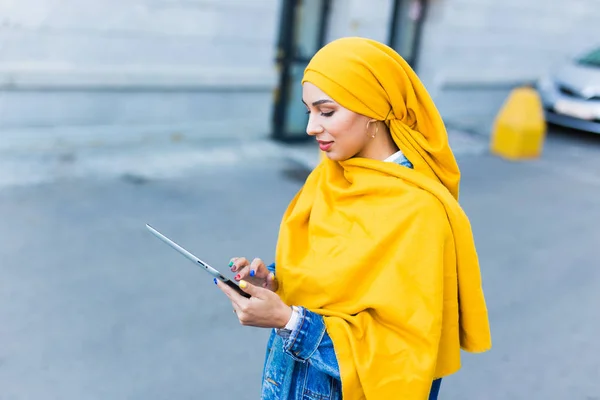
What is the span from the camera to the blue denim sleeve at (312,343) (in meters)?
1.41

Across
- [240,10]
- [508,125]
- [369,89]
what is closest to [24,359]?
[369,89]

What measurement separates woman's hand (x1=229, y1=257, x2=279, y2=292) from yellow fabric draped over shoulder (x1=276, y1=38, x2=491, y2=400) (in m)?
0.06

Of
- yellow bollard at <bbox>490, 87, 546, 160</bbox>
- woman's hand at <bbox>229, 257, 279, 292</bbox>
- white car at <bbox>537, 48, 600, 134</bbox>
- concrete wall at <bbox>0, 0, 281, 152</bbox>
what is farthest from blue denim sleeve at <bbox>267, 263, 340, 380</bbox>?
white car at <bbox>537, 48, 600, 134</bbox>

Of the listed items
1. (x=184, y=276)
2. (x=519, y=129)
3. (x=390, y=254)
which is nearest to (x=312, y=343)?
(x=390, y=254)

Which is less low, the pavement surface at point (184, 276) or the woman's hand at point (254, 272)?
the woman's hand at point (254, 272)

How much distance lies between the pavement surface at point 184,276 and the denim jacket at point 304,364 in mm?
1436

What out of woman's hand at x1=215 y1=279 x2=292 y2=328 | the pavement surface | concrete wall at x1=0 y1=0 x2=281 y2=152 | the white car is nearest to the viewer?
woman's hand at x1=215 y1=279 x2=292 y2=328

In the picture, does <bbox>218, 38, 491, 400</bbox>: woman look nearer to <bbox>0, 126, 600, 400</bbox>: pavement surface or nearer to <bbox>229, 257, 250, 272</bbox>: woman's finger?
<bbox>229, 257, 250, 272</bbox>: woman's finger

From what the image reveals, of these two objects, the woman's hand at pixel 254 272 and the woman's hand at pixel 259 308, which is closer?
the woman's hand at pixel 259 308

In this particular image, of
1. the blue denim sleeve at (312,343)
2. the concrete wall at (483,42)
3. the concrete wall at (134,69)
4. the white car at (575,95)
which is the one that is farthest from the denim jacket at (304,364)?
the white car at (575,95)

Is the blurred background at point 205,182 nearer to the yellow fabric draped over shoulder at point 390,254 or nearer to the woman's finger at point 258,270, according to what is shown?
the woman's finger at point 258,270

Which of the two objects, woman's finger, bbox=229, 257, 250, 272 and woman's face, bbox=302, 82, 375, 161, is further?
woman's finger, bbox=229, 257, 250, 272

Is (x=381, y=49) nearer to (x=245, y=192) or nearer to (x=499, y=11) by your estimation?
(x=245, y=192)

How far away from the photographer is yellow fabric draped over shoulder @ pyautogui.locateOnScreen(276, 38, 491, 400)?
4.62 ft
